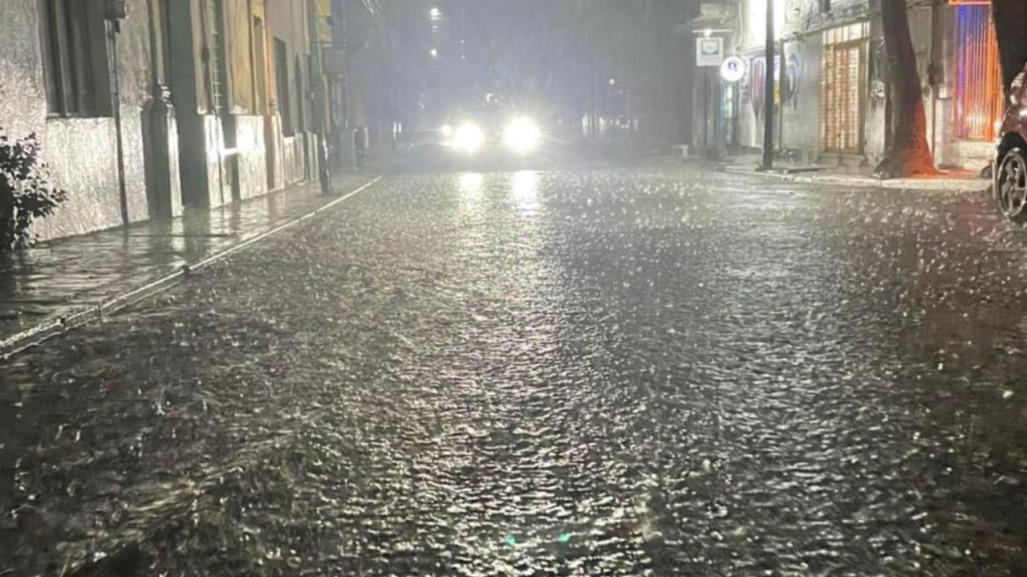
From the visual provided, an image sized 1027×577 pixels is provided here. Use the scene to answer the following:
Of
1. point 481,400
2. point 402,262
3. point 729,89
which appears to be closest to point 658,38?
point 729,89

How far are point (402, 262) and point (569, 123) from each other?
10436 centimetres

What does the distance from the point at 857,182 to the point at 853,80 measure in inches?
344

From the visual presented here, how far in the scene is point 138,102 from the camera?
16453 mm

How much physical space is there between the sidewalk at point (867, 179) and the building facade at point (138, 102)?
12.2 m

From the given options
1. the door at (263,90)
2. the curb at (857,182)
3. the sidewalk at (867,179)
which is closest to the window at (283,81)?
the door at (263,90)

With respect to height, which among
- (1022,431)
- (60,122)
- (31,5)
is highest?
(31,5)

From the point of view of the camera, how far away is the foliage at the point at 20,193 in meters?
11.6

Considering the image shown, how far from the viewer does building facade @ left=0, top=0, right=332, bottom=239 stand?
1327 cm

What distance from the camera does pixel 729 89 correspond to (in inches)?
1708

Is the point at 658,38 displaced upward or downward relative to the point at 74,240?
upward

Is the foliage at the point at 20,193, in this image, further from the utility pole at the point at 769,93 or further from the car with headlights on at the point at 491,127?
the car with headlights on at the point at 491,127

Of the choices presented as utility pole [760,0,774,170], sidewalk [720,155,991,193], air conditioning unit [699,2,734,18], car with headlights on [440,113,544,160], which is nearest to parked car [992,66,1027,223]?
sidewalk [720,155,991,193]

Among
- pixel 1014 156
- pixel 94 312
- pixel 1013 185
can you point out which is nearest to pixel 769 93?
pixel 1013 185

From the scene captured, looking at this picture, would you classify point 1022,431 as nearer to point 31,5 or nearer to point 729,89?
point 31,5
